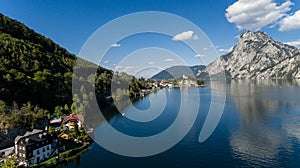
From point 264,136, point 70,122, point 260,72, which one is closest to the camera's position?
point 264,136

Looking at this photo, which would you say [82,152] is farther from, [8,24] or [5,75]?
[8,24]

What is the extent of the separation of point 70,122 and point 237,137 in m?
18.6

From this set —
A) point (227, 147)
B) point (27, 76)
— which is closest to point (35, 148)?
point (227, 147)

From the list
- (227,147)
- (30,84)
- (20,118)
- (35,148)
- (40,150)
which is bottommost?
(227,147)

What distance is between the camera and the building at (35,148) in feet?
52.1

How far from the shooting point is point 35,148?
16422 millimetres

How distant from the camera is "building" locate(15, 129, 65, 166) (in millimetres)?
15883

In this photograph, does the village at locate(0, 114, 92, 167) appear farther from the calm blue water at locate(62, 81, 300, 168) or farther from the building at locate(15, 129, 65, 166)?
the calm blue water at locate(62, 81, 300, 168)

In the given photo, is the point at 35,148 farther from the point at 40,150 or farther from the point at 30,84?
the point at 30,84

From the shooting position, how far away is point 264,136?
22.2 metres

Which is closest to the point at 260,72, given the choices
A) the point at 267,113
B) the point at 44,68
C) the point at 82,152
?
the point at 267,113

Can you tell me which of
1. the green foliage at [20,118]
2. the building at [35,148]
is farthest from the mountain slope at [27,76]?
the building at [35,148]

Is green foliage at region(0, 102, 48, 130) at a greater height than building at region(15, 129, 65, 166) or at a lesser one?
greater

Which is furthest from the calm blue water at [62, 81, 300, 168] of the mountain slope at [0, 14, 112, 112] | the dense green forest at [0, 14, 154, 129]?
the mountain slope at [0, 14, 112, 112]
